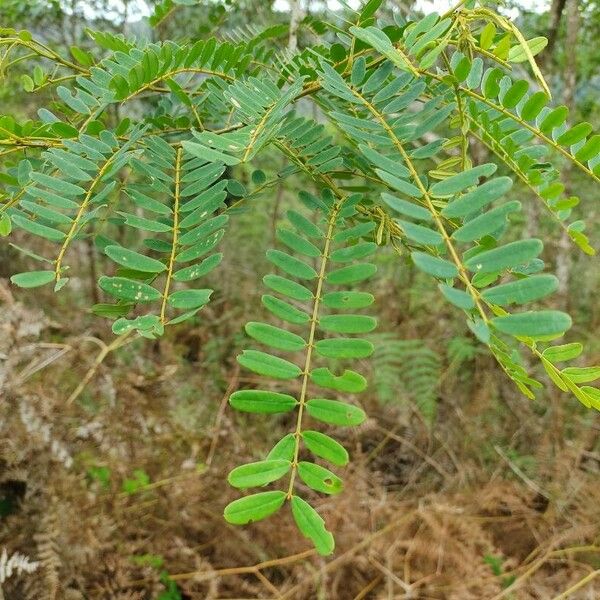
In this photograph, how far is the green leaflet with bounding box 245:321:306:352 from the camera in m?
0.44

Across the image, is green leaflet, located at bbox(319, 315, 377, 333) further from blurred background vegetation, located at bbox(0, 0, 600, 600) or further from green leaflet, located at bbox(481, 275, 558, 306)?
blurred background vegetation, located at bbox(0, 0, 600, 600)

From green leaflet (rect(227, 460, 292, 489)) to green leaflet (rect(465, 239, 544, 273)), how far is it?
0.54 ft

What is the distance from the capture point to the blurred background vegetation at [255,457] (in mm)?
1406

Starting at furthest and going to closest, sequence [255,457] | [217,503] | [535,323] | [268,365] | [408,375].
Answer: [408,375] → [255,457] → [217,503] → [268,365] → [535,323]

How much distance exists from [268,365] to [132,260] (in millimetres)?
136

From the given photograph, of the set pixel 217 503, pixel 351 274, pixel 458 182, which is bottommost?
pixel 217 503

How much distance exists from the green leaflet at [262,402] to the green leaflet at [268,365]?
0.01 metres

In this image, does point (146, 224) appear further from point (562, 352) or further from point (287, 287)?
point (562, 352)

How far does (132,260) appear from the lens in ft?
1.52

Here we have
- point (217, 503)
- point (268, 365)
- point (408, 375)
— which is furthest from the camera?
point (408, 375)

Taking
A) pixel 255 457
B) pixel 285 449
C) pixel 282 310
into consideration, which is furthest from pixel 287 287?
pixel 255 457

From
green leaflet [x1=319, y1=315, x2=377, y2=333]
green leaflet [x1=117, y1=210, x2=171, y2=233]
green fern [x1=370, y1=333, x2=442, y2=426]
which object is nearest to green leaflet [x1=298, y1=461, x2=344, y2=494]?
green leaflet [x1=319, y1=315, x2=377, y2=333]

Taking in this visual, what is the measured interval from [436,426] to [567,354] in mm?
1960

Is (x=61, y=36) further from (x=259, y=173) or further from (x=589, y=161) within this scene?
(x=589, y=161)
